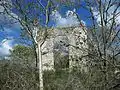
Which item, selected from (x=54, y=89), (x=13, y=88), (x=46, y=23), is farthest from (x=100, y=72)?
(x=46, y=23)

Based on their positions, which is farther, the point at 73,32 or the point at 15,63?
the point at 73,32

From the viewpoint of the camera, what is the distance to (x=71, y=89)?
16.7 metres

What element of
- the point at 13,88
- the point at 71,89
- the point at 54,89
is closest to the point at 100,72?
the point at 71,89

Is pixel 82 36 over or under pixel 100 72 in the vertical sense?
over

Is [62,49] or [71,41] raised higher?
[71,41]

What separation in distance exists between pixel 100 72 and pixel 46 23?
37.3ft

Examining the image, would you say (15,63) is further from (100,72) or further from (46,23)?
(100,72)

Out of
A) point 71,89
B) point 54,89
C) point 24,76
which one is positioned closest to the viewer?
point 71,89

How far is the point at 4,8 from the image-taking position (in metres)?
21.5

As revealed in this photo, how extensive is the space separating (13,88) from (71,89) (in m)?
3.26

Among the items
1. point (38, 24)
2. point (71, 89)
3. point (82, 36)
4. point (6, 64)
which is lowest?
point (71, 89)

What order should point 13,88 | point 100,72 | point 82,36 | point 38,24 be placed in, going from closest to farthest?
point 100,72, point 13,88, point 82,36, point 38,24

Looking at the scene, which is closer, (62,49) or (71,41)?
(62,49)

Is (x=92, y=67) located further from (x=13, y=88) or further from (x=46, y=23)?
(x=46, y=23)
